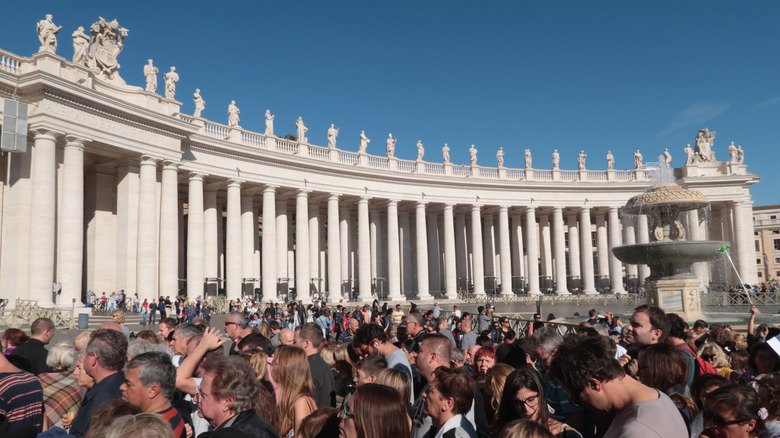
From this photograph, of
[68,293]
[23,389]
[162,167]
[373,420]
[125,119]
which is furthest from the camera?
[162,167]

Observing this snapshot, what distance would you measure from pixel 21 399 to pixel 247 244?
41630mm

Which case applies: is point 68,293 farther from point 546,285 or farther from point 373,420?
point 546,285

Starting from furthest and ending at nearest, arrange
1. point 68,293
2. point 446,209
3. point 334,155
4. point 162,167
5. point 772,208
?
point 772,208 < point 446,209 < point 334,155 < point 162,167 < point 68,293

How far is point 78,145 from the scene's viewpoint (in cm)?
3170

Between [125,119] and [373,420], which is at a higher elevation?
[125,119]

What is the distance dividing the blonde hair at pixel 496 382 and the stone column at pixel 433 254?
53.8 meters


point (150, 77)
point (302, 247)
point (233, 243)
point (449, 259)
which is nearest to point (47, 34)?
point (150, 77)

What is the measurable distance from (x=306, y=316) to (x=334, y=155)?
18787mm

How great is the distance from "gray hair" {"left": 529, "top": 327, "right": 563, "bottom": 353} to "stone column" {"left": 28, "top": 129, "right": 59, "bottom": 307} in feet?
95.3

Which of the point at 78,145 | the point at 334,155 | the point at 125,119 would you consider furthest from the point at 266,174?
the point at 78,145

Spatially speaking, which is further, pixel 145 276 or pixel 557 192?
pixel 557 192

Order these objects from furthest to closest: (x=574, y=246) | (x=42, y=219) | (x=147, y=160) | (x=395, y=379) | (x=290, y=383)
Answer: (x=574, y=246), (x=147, y=160), (x=42, y=219), (x=290, y=383), (x=395, y=379)

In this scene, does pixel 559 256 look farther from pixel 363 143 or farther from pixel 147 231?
pixel 147 231

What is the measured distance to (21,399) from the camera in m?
5.43
